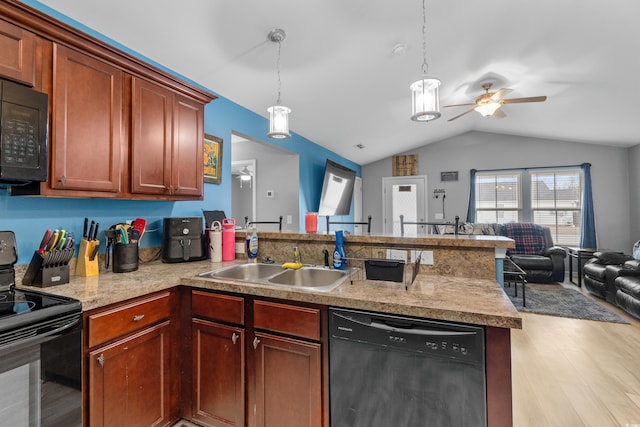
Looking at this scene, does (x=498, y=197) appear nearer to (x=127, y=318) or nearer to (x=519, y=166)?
(x=519, y=166)

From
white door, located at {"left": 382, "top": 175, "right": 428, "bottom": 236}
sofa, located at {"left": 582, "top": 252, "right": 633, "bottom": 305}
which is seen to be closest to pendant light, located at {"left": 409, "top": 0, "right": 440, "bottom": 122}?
sofa, located at {"left": 582, "top": 252, "right": 633, "bottom": 305}

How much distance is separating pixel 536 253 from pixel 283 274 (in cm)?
507

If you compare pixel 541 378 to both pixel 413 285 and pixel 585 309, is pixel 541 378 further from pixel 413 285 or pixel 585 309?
pixel 585 309

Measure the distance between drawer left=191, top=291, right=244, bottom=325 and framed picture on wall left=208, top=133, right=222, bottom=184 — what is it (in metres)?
1.38

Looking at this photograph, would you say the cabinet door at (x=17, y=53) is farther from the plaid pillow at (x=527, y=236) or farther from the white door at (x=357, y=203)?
the plaid pillow at (x=527, y=236)

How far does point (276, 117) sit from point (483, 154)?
5437 millimetres

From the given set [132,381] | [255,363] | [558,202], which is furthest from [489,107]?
[132,381]

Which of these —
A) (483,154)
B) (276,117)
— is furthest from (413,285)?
(483,154)

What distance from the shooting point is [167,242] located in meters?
2.04

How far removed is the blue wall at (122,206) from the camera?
5.04 feet

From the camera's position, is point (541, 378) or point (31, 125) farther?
point (541, 378)

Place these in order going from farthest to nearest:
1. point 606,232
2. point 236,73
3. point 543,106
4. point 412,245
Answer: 1. point 606,232
2. point 543,106
3. point 236,73
4. point 412,245

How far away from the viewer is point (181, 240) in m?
2.07

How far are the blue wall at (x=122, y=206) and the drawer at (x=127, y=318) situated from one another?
681 millimetres
